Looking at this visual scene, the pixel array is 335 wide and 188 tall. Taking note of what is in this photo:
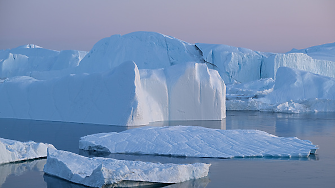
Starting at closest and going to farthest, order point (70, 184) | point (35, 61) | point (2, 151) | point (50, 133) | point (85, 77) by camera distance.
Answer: point (70, 184) < point (2, 151) < point (50, 133) < point (85, 77) < point (35, 61)

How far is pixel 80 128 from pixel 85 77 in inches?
106

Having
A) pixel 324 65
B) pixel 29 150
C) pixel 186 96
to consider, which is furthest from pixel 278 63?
pixel 29 150

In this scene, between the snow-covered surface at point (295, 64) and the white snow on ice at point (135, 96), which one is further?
the snow-covered surface at point (295, 64)

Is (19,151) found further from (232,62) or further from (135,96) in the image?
(232,62)

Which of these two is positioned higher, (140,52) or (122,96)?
(140,52)

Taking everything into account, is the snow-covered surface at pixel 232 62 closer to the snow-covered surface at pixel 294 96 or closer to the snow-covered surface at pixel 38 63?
the snow-covered surface at pixel 294 96

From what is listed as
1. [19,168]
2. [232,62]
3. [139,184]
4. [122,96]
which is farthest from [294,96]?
[139,184]

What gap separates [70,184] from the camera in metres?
A: 5.93

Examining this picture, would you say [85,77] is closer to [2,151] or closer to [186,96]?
[186,96]

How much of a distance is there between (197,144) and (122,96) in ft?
18.2

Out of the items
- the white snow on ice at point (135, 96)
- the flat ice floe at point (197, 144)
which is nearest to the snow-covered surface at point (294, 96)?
the white snow on ice at point (135, 96)

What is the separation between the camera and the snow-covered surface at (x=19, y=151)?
731 cm

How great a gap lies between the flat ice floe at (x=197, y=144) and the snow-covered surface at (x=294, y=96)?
537 inches

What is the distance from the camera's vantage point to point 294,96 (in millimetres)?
24094
